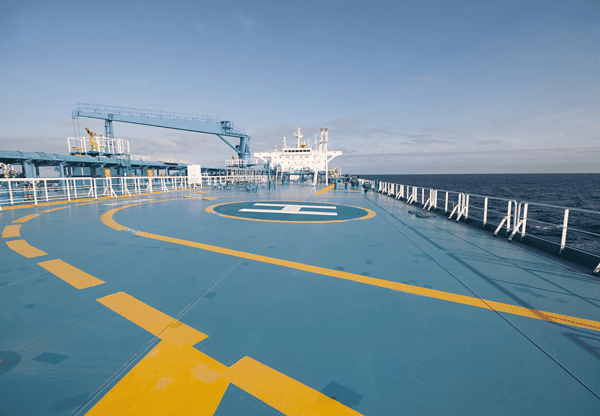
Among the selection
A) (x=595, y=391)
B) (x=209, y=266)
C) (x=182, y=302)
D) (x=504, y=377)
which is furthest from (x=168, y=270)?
(x=595, y=391)

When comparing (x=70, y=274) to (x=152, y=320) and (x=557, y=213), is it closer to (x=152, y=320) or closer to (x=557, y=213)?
(x=152, y=320)

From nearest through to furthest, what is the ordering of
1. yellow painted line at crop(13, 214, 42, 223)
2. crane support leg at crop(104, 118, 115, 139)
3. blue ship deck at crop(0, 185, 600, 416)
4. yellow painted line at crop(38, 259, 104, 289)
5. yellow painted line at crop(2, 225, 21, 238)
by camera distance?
1. blue ship deck at crop(0, 185, 600, 416)
2. yellow painted line at crop(38, 259, 104, 289)
3. yellow painted line at crop(2, 225, 21, 238)
4. yellow painted line at crop(13, 214, 42, 223)
5. crane support leg at crop(104, 118, 115, 139)

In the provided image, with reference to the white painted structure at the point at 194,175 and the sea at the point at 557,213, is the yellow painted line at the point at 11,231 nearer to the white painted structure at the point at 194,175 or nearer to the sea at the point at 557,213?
the sea at the point at 557,213

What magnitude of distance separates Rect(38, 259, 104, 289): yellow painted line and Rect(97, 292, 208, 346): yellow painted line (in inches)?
26.5

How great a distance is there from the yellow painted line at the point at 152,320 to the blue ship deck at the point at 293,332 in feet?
0.07

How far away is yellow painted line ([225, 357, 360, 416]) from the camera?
5.69ft

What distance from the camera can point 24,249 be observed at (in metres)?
5.18

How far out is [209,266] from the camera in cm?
439

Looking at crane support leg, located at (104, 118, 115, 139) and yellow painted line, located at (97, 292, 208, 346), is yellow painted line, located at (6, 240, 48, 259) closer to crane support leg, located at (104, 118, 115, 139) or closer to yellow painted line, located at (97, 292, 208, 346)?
yellow painted line, located at (97, 292, 208, 346)

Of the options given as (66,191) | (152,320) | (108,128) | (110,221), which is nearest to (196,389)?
(152,320)

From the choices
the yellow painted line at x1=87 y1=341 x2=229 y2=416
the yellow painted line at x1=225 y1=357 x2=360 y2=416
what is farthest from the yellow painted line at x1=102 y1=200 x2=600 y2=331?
the yellow painted line at x1=87 y1=341 x2=229 y2=416

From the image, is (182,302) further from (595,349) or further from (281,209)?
(281,209)

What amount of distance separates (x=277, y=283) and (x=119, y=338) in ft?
6.23

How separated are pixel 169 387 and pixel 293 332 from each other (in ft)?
3.70
